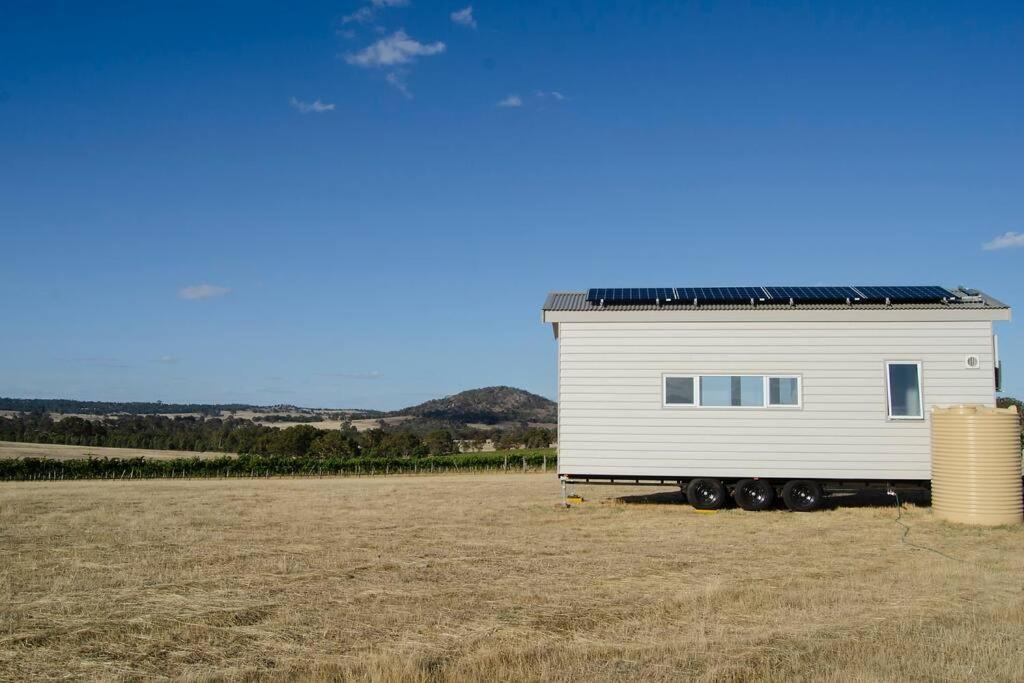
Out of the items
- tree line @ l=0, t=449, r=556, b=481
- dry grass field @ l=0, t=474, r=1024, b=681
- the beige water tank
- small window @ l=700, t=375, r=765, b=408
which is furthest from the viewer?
tree line @ l=0, t=449, r=556, b=481

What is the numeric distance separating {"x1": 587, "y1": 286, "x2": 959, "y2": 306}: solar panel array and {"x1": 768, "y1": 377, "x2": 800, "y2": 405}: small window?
5.08 ft

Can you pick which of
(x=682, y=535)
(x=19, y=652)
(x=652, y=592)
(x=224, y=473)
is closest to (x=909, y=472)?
(x=682, y=535)

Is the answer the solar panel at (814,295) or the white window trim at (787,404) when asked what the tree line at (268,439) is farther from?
the solar panel at (814,295)

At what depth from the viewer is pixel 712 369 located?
15.9 metres

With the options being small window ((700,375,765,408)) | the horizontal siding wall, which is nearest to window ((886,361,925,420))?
the horizontal siding wall

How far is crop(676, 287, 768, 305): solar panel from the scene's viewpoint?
15.9 m

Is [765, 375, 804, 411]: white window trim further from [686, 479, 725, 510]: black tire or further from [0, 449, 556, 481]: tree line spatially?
[0, 449, 556, 481]: tree line

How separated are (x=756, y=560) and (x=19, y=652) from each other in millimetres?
8196

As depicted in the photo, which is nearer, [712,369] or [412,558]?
[412,558]

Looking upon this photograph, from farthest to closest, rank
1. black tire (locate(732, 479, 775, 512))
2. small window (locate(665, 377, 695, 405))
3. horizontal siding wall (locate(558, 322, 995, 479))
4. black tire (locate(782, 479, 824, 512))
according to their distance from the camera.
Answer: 1. small window (locate(665, 377, 695, 405))
2. black tire (locate(732, 479, 775, 512))
3. black tire (locate(782, 479, 824, 512))
4. horizontal siding wall (locate(558, 322, 995, 479))

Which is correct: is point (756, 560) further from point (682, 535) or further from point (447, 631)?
point (447, 631)

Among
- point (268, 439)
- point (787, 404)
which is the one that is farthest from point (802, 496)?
point (268, 439)

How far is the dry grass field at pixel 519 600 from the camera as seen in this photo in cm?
600

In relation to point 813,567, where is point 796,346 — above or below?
above
